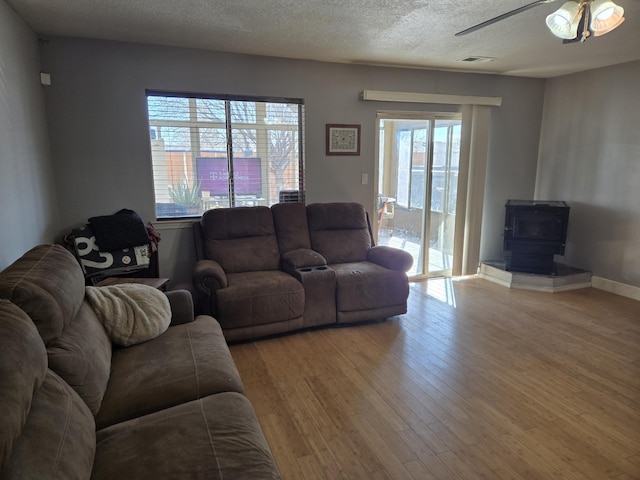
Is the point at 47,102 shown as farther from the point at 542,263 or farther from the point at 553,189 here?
the point at 553,189

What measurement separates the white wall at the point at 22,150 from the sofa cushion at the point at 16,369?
48.4 inches

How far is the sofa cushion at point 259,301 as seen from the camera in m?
3.11

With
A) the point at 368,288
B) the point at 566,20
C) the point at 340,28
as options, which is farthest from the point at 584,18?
the point at 368,288

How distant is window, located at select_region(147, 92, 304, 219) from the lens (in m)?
3.73

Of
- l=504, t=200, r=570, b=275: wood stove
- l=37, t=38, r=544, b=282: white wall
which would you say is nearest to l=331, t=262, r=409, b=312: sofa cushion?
l=37, t=38, r=544, b=282: white wall

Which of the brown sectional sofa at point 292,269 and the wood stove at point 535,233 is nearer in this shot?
the brown sectional sofa at point 292,269

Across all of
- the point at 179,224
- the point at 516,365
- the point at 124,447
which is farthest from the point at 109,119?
the point at 516,365

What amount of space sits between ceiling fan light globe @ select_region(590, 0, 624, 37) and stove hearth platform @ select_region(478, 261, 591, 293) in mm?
3014

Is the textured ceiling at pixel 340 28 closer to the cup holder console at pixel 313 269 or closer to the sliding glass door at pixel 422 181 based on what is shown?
the sliding glass door at pixel 422 181

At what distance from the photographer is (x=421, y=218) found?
194 inches

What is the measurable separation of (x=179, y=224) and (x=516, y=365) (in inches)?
120

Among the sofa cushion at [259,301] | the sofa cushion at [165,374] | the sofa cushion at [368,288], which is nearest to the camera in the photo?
the sofa cushion at [165,374]

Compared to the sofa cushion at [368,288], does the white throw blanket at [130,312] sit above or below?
above

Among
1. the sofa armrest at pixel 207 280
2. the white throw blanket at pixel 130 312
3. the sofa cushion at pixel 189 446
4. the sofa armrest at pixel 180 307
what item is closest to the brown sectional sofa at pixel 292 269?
the sofa armrest at pixel 207 280
